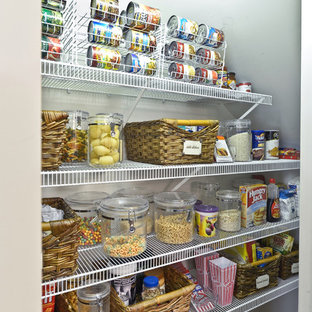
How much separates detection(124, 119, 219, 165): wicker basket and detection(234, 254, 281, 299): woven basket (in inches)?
24.5

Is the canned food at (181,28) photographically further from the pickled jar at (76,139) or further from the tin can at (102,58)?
the pickled jar at (76,139)

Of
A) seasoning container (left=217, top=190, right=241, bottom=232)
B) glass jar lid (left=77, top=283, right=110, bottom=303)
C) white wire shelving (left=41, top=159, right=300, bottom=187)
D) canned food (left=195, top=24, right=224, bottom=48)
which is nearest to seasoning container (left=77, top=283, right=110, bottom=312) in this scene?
glass jar lid (left=77, top=283, right=110, bottom=303)

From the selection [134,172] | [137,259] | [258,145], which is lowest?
[137,259]

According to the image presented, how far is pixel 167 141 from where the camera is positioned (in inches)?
43.0

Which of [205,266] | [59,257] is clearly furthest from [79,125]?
[205,266]

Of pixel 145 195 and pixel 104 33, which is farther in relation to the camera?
pixel 145 195

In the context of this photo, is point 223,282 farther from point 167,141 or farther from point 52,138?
point 52,138

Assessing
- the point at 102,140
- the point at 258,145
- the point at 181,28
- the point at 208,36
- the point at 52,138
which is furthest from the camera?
the point at 258,145

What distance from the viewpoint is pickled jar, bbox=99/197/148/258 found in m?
1.03

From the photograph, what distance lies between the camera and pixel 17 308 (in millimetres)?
300

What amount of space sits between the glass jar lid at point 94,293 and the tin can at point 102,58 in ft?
2.87

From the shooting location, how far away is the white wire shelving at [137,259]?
923mm

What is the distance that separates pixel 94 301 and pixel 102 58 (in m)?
0.92

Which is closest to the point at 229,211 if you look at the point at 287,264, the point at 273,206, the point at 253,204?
the point at 253,204
